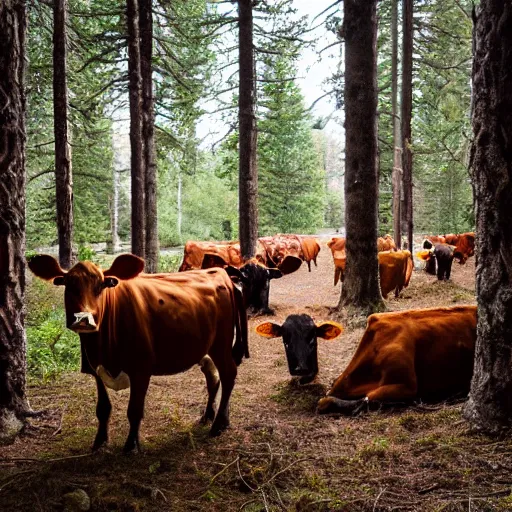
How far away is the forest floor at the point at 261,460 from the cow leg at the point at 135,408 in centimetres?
12

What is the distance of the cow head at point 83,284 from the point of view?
3477 millimetres

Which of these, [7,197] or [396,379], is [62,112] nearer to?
[7,197]

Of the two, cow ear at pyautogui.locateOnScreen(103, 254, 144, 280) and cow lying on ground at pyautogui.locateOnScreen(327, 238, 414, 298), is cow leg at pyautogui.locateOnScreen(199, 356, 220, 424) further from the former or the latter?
cow lying on ground at pyautogui.locateOnScreen(327, 238, 414, 298)

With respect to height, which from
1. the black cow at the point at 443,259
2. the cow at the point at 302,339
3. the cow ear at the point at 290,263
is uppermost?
the cow ear at the point at 290,263

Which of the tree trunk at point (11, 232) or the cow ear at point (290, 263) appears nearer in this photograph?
the tree trunk at point (11, 232)

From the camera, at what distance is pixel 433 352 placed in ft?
17.0

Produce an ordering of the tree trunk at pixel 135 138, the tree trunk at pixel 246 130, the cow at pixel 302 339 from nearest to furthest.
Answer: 1. the cow at pixel 302 339
2. the tree trunk at pixel 135 138
3. the tree trunk at pixel 246 130

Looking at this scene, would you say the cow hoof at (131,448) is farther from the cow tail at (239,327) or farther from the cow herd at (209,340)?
the cow tail at (239,327)

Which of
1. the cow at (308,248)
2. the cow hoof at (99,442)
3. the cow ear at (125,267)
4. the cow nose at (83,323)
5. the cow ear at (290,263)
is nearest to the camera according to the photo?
the cow nose at (83,323)

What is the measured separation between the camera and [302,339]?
6.01 meters

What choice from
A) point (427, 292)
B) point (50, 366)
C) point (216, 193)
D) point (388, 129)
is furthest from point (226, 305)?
point (216, 193)

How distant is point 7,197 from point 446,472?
4.17 metres

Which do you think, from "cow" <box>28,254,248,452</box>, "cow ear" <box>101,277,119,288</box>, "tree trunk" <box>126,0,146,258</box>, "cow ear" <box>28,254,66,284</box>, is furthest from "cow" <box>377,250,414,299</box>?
"cow ear" <box>28,254,66,284</box>

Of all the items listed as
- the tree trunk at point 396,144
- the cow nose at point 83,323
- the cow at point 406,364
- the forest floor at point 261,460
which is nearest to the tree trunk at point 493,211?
the forest floor at point 261,460
